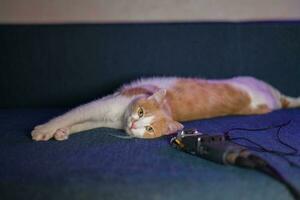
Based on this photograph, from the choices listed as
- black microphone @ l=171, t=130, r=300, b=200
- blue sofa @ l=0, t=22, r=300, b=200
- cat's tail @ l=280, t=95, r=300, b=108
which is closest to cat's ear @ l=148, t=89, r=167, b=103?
black microphone @ l=171, t=130, r=300, b=200

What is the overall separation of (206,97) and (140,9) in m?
0.72

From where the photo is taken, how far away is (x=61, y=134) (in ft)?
4.59

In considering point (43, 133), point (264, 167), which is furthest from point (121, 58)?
point (264, 167)

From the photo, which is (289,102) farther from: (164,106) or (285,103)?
(164,106)

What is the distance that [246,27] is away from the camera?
208cm

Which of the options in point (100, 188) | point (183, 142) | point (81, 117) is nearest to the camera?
point (100, 188)

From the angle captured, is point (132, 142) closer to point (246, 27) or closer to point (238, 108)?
point (238, 108)

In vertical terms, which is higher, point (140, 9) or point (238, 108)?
point (140, 9)

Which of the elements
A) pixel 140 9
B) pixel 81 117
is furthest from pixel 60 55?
pixel 81 117

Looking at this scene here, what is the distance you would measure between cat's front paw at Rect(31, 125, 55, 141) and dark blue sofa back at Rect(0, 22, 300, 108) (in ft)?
2.13

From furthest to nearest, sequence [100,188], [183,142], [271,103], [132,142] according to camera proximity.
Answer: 1. [271,103]
2. [132,142]
3. [183,142]
4. [100,188]

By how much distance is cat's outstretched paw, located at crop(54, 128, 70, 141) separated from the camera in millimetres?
1390

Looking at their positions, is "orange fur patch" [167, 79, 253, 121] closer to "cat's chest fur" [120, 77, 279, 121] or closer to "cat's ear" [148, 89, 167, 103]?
"cat's chest fur" [120, 77, 279, 121]

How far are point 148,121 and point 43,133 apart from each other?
1.36 ft
